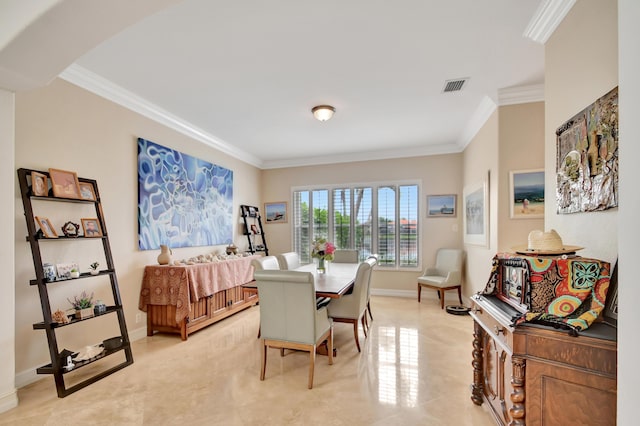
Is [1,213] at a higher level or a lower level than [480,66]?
lower

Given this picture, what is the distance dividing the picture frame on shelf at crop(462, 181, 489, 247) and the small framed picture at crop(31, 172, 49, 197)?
4587 millimetres

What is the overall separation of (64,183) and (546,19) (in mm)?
4047

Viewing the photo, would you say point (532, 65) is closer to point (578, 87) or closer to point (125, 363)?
point (578, 87)

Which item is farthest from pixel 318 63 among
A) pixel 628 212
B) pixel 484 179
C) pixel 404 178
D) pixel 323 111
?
pixel 404 178

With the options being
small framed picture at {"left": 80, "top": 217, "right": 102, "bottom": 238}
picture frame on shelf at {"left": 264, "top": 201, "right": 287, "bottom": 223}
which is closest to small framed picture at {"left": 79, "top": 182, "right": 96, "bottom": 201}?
small framed picture at {"left": 80, "top": 217, "right": 102, "bottom": 238}

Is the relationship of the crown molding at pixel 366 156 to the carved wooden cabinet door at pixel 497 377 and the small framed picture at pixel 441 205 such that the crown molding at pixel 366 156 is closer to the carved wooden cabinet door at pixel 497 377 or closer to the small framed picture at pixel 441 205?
the small framed picture at pixel 441 205

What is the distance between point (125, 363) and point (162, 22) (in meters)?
2.96

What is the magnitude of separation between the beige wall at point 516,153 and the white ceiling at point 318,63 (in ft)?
0.81

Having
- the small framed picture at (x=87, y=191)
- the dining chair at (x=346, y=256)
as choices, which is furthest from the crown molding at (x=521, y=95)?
the small framed picture at (x=87, y=191)

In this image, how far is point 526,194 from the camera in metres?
3.24

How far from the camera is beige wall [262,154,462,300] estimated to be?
215 inches

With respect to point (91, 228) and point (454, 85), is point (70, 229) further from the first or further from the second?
point (454, 85)

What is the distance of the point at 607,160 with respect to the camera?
4.88 ft

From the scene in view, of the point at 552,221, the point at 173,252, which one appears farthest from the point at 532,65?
the point at 173,252
